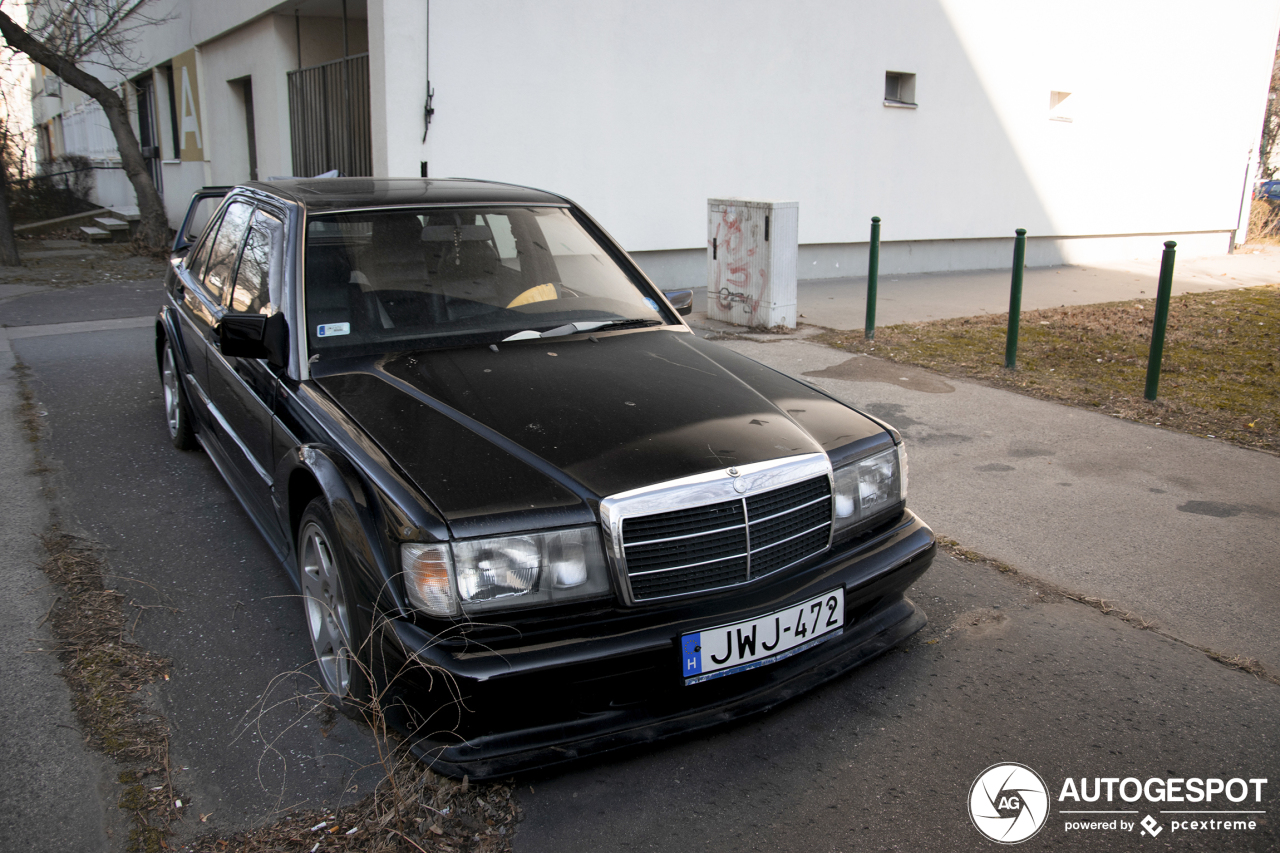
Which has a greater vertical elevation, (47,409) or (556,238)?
(556,238)

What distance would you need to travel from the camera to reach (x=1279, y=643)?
3.21 m

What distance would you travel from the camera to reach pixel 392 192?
12.2 ft

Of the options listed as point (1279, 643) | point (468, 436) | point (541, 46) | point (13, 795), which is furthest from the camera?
point (541, 46)

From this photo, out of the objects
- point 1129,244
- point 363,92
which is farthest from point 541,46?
point 1129,244

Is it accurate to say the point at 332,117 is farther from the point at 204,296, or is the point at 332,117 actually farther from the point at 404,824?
the point at 404,824

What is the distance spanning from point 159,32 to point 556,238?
56.5 feet

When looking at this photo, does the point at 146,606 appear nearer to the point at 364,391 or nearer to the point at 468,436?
the point at 364,391

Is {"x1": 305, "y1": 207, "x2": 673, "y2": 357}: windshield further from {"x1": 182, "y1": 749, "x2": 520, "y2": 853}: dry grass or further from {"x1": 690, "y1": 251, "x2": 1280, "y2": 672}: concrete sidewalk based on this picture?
{"x1": 690, "y1": 251, "x2": 1280, "y2": 672}: concrete sidewalk

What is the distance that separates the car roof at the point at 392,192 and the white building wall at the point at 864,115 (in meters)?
5.13

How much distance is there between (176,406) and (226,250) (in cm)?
130

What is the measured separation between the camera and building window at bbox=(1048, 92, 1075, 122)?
1369cm

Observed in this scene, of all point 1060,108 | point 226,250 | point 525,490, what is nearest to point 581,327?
point 525,490

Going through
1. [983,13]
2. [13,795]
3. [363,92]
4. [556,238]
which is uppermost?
[983,13]

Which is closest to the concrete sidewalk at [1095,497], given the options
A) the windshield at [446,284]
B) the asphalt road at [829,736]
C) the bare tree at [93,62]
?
the asphalt road at [829,736]
